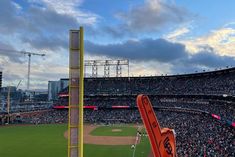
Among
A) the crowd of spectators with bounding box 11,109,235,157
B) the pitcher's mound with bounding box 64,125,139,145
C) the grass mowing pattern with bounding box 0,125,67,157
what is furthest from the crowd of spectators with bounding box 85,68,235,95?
the grass mowing pattern with bounding box 0,125,67,157

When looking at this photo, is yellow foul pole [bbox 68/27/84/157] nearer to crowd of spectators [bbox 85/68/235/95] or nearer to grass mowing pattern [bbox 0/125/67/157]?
grass mowing pattern [bbox 0/125/67/157]

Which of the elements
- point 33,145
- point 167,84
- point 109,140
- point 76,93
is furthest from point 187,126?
point 76,93

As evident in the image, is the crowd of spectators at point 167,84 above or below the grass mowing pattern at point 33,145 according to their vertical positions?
above

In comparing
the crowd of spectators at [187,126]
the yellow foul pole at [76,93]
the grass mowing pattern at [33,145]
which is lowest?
the grass mowing pattern at [33,145]

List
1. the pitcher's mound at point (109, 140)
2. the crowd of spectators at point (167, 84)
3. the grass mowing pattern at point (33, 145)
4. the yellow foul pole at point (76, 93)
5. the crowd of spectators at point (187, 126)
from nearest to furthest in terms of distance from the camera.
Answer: the yellow foul pole at point (76, 93) < the crowd of spectators at point (187, 126) < the grass mowing pattern at point (33, 145) < the pitcher's mound at point (109, 140) < the crowd of spectators at point (167, 84)

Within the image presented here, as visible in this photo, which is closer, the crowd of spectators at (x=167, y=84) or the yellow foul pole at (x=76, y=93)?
the yellow foul pole at (x=76, y=93)

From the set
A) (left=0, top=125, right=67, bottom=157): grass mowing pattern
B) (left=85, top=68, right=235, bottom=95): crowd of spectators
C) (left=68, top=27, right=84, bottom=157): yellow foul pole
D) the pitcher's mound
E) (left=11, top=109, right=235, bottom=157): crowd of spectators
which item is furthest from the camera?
(left=85, top=68, right=235, bottom=95): crowd of spectators

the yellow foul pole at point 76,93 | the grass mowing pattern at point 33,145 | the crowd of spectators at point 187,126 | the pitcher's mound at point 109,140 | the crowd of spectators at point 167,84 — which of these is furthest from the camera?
the crowd of spectators at point 167,84

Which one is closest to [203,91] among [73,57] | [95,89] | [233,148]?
[233,148]

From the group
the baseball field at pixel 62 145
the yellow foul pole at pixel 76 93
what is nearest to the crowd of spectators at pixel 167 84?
the baseball field at pixel 62 145

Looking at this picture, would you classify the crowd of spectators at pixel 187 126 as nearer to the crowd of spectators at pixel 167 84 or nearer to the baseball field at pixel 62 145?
the crowd of spectators at pixel 167 84

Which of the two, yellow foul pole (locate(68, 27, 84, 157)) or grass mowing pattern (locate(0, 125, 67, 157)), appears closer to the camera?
yellow foul pole (locate(68, 27, 84, 157))

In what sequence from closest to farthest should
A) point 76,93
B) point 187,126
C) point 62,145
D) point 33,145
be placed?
point 76,93, point 33,145, point 62,145, point 187,126

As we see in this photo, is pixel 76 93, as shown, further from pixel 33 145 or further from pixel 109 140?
pixel 109 140
